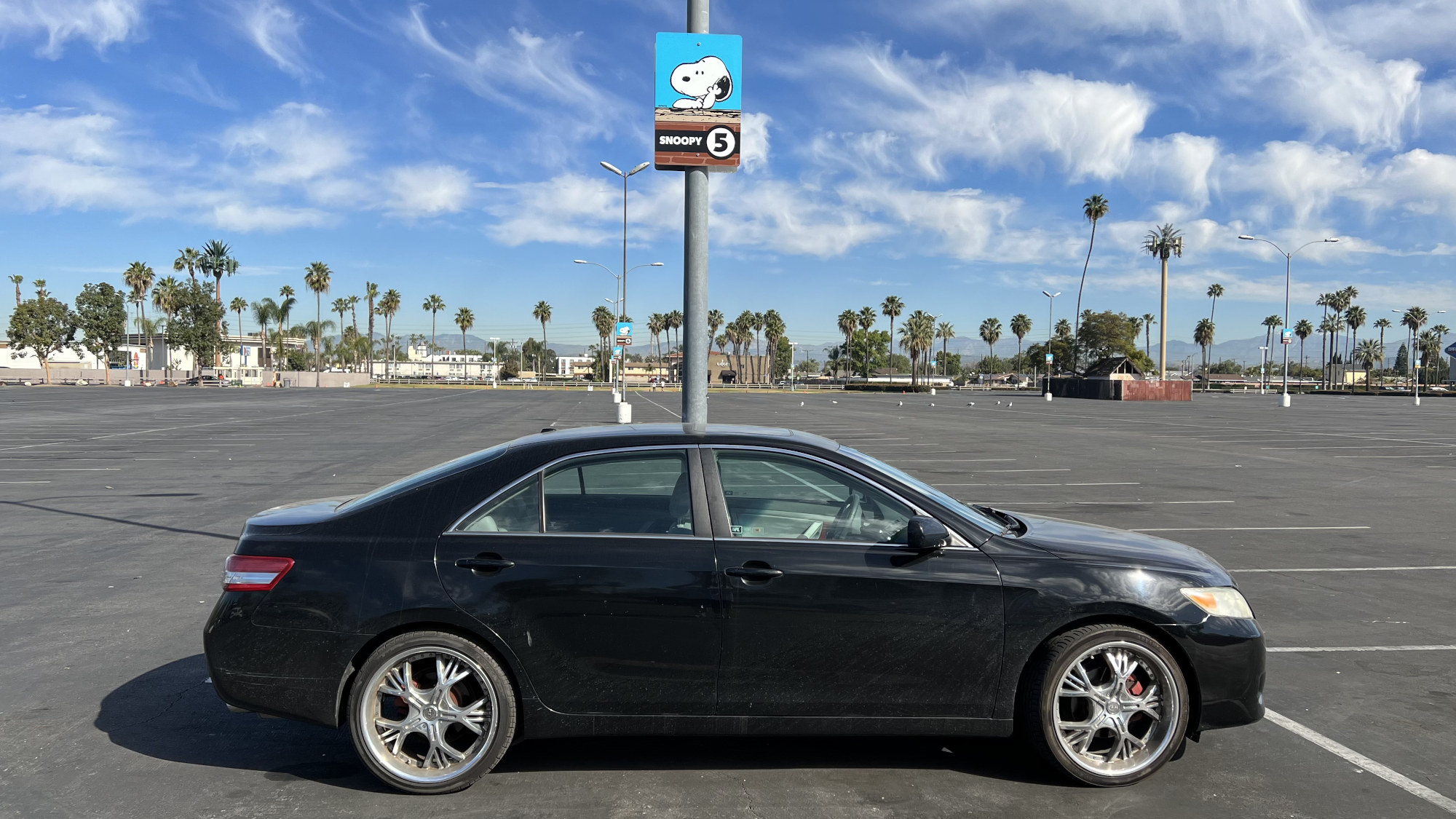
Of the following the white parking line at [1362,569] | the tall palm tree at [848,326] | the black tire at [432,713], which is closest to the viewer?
the black tire at [432,713]

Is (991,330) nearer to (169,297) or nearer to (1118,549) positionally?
(169,297)

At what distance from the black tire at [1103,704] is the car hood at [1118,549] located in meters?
0.30

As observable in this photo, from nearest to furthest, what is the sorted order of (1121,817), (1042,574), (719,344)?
(1121,817) → (1042,574) → (719,344)

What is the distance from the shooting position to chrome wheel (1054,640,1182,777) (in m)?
3.86

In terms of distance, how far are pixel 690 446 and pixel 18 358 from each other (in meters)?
148

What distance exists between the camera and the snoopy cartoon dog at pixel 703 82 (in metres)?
7.62

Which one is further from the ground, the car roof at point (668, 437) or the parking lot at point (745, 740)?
the car roof at point (668, 437)

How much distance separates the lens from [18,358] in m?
118

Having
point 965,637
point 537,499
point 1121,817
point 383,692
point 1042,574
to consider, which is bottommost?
point 1121,817

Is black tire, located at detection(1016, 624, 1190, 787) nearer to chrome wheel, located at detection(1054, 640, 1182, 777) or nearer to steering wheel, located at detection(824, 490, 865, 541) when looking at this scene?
chrome wheel, located at detection(1054, 640, 1182, 777)

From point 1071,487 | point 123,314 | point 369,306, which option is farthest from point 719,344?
point 1071,487


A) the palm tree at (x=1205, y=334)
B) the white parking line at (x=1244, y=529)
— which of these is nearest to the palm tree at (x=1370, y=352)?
the palm tree at (x=1205, y=334)

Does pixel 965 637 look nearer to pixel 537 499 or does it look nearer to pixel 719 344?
pixel 537 499

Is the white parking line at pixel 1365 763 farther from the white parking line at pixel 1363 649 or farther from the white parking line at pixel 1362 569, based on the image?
the white parking line at pixel 1362 569
